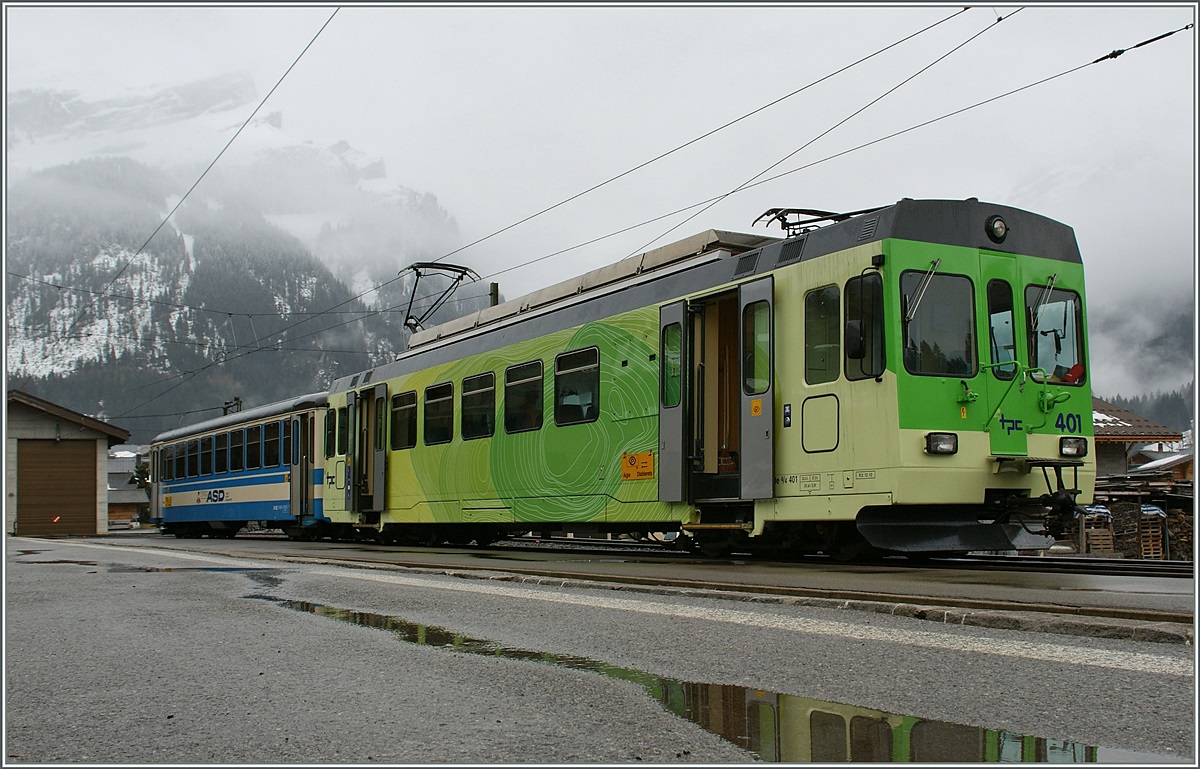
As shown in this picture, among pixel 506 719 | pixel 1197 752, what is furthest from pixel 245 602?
pixel 1197 752

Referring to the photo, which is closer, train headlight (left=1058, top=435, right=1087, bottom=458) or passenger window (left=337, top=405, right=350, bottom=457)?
train headlight (left=1058, top=435, right=1087, bottom=458)

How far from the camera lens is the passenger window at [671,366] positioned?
38.4 feet

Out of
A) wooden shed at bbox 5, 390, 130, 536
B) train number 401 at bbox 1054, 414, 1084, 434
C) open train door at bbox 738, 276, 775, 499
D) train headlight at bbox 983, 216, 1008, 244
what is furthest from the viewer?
wooden shed at bbox 5, 390, 130, 536

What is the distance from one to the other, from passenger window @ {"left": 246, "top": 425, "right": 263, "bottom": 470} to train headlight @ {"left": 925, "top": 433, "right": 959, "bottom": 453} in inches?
758

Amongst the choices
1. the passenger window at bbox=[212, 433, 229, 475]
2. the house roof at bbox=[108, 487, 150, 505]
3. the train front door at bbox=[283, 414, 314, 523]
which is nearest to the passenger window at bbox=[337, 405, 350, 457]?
the train front door at bbox=[283, 414, 314, 523]

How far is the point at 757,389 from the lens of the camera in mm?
10695

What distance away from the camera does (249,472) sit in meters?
26.2

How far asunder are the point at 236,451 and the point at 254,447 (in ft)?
5.26

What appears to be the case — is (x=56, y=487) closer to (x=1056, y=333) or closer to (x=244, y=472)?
(x=244, y=472)

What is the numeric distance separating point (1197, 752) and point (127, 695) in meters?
3.50

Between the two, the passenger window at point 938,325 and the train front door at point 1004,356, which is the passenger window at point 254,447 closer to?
the passenger window at point 938,325

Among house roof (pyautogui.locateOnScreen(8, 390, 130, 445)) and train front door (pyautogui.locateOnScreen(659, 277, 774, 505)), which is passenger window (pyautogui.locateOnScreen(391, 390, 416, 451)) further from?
house roof (pyautogui.locateOnScreen(8, 390, 130, 445))

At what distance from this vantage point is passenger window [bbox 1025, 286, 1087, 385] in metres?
10.3

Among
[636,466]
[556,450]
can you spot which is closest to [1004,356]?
[636,466]
